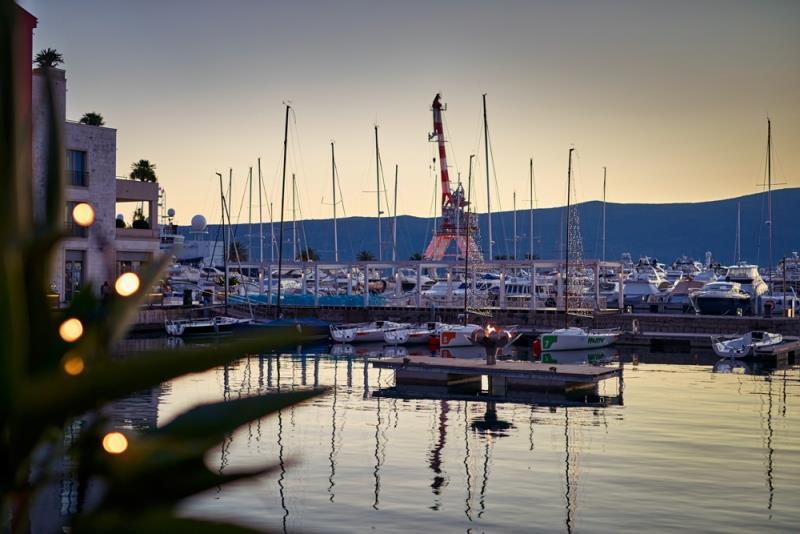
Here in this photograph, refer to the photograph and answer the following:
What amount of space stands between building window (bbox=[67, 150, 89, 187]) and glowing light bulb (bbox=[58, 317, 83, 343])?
2247 inches

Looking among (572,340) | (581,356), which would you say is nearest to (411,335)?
(572,340)

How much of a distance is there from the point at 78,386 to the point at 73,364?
0.99 feet

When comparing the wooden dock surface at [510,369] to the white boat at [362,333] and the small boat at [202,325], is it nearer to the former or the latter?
the white boat at [362,333]

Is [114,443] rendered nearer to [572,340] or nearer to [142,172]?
[572,340]

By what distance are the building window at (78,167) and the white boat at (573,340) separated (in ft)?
89.8

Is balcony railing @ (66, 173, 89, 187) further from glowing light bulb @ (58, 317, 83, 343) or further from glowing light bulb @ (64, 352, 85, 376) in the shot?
glowing light bulb @ (64, 352, 85, 376)

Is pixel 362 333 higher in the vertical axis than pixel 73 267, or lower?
lower

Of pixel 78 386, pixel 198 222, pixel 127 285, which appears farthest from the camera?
pixel 198 222

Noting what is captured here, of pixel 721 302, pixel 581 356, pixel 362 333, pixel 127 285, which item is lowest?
pixel 581 356

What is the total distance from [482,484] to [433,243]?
79.9m

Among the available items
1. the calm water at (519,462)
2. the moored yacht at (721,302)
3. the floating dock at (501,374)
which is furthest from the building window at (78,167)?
the moored yacht at (721,302)

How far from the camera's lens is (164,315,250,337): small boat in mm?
55125

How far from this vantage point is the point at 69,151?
57.9 meters

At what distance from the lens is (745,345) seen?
1871 inches
